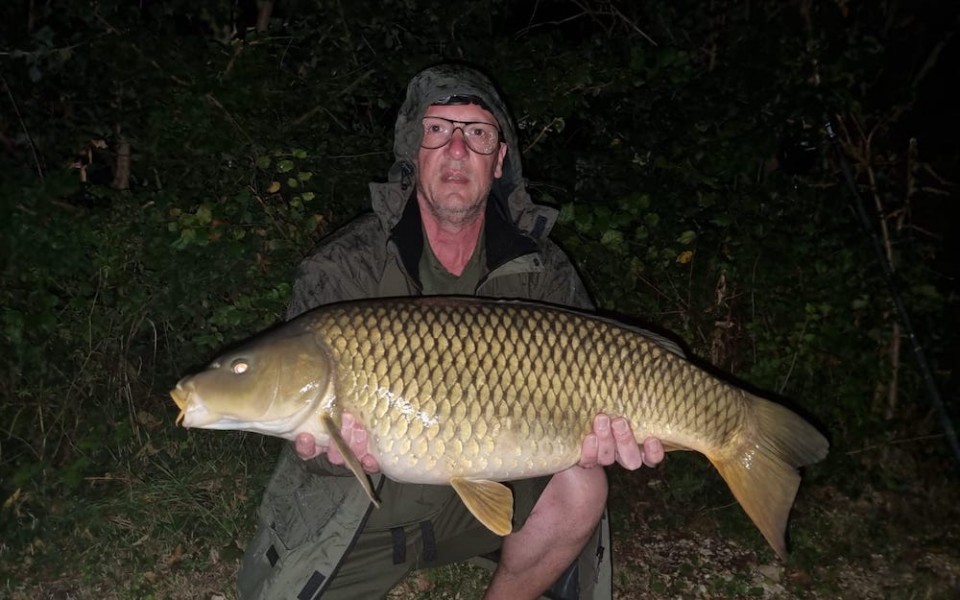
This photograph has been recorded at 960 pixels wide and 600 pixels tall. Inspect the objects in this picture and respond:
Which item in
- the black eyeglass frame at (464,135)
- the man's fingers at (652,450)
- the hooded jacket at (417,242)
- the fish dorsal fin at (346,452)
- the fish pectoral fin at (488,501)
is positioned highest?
the black eyeglass frame at (464,135)

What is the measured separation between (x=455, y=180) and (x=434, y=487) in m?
0.82

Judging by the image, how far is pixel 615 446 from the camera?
5.63 ft

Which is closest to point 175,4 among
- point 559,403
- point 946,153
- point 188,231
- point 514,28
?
point 188,231

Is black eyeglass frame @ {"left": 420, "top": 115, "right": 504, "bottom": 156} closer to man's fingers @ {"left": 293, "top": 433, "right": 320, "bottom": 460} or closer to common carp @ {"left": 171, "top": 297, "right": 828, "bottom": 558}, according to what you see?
common carp @ {"left": 171, "top": 297, "right": 828, "bottom": 558}

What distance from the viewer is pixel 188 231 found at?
2773 mm

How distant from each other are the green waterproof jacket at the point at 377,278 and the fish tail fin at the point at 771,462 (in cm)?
50

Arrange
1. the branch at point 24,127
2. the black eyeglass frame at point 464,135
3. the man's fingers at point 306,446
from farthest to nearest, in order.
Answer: the branch at point 24,127
the black eyeglass frame at point 464,135
the man's fingers at point 306,446

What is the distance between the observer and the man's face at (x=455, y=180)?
78.1 inches

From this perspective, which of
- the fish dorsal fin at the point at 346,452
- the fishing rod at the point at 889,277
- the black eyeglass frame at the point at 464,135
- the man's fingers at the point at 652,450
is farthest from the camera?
the fishing rod at the point at 889,277

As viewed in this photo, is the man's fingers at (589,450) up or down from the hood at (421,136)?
Result: down

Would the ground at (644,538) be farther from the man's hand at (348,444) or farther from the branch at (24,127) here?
the branch at (24,127)

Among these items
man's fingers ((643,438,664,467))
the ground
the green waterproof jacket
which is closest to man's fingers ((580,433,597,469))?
man's fingers ((643,438,664,467))

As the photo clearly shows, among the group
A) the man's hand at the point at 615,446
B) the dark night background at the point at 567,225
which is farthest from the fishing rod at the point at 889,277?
the man's hand at the point at 615,446

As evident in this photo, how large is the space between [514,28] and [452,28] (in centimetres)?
86
